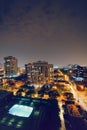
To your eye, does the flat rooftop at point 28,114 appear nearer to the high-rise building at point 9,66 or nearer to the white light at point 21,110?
the white light at point 21,110

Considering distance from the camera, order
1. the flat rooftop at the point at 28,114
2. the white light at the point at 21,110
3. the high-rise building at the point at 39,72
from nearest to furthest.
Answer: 1. the flat rooftop at the point at 28,114
2. the white light at the point at 21,110
3. the high-rise building at the point at 39,72

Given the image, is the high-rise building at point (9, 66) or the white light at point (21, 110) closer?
the white light at point (21, 110)

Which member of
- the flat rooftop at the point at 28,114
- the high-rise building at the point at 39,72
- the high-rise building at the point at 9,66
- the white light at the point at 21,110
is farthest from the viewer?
the high-rise building at the point at 9,66

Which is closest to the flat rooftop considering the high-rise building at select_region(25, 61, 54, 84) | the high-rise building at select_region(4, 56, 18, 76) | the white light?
the white light

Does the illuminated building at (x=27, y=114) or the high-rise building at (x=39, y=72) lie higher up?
the high-rise building at (x=39, y=72)

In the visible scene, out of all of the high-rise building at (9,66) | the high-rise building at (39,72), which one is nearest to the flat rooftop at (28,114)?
the high-rise building at (39,72)

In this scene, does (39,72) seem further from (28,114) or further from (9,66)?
(28,114)

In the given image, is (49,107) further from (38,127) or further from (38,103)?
(38,127)

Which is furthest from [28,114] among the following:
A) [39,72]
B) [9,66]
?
[9,66]

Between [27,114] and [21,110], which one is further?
[21,110]
